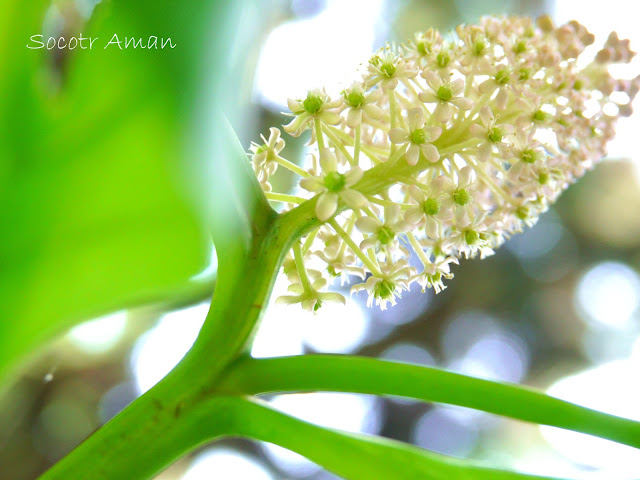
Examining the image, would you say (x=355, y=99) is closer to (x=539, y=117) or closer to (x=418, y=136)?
(x=418, y=136)

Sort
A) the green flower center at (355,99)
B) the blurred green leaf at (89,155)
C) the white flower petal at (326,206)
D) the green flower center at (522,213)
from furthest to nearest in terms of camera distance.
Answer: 1. the green flower center at (522,213)
2. the green flower center at (355,99)
3. the white flower petal at (326,206)
4. the blurred green leaf at (89,155)

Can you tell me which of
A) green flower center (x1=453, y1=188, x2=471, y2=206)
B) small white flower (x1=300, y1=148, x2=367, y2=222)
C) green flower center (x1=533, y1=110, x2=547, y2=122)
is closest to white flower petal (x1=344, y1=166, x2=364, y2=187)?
small white flower (x1=300, y1=148, x2=367, y2=222)

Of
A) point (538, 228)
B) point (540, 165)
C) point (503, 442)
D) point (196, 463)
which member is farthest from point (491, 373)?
point (540, 165)

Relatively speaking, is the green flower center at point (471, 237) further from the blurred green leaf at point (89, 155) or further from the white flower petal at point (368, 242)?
the blurred green leaf at point (89, 155)

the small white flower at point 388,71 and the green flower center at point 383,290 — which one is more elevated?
the small white flower at point 388,71

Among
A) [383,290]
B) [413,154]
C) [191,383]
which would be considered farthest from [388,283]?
[191,383]

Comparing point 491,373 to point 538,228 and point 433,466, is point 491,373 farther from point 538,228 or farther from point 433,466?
point 433,466

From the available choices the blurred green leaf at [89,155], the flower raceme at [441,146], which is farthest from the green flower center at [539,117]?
the blurred green leaf at [89,155]
